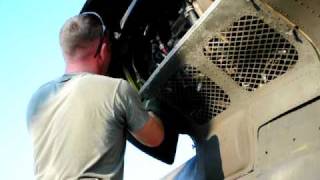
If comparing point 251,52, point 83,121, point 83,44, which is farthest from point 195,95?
point 83,121

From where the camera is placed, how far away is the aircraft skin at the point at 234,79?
3.49 metres

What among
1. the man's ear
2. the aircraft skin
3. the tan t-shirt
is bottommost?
the aircraft skin

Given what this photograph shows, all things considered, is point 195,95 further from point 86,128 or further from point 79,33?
point 86,128

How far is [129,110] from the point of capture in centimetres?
338

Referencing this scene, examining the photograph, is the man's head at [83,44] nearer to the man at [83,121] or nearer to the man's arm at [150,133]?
the man at [83,121]

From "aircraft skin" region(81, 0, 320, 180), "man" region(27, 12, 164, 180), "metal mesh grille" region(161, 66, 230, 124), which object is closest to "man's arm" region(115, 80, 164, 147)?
"man" region(27, 12, 164, 180)

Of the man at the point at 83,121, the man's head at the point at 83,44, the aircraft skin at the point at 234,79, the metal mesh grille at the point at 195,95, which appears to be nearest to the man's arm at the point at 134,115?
the man at the point at 83,121

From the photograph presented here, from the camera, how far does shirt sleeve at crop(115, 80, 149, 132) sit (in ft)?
11.1

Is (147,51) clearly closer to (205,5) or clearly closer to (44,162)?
(205,5)

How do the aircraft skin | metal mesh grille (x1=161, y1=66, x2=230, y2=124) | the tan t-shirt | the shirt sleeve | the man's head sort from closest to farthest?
the tan t-shirt, the shirt sleeve, the aircraft skin, the man's head, metal mesh grille (x1=161, y1=66, x2=230, y2=124)

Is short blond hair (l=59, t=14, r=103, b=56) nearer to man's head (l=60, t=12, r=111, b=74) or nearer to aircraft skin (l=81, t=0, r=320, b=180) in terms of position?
man's head (l=60, t=12, r=111, b=74)

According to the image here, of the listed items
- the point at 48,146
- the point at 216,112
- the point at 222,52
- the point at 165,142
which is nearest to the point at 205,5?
the point at 222,52

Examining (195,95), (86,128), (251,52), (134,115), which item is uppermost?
(86,128)

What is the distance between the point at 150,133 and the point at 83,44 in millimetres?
712
